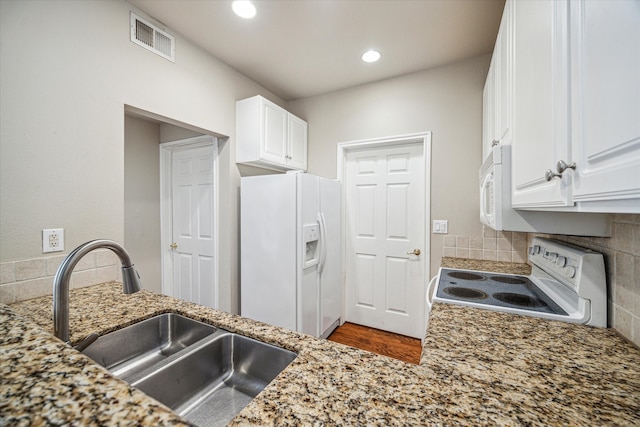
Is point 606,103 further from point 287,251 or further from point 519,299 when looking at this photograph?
point 287,251

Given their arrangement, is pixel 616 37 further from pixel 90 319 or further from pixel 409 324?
pixel 409 324

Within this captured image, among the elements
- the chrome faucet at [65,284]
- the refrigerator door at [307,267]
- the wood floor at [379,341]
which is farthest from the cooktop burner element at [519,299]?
the chrome faucet at [65,284]

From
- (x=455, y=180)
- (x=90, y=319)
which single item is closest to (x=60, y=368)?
(x=90, y=319)

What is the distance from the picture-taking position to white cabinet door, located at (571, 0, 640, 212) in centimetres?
46

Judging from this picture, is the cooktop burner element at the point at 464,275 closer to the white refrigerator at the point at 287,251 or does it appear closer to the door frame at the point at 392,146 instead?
the door frame at the point at 392,146

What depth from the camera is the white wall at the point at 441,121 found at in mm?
2273

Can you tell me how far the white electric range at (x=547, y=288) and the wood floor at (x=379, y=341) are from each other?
3.39 ft

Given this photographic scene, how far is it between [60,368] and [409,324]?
2.66m

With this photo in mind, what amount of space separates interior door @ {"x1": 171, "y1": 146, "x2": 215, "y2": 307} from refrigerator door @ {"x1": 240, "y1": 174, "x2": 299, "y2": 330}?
639mm

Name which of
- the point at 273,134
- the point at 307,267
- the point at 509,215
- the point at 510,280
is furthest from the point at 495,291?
the point at 273,134

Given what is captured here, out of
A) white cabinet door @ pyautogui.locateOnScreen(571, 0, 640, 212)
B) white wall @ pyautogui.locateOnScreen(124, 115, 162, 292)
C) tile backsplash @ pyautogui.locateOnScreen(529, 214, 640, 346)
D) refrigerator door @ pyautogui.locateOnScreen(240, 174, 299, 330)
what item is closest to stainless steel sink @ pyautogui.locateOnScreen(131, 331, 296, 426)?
white cabinet door @ pyautogui.locateOnScreen(571, 0, 640, 212)

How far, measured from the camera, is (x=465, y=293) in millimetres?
1355

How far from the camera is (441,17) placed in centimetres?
176

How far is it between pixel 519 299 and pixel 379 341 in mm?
1577
